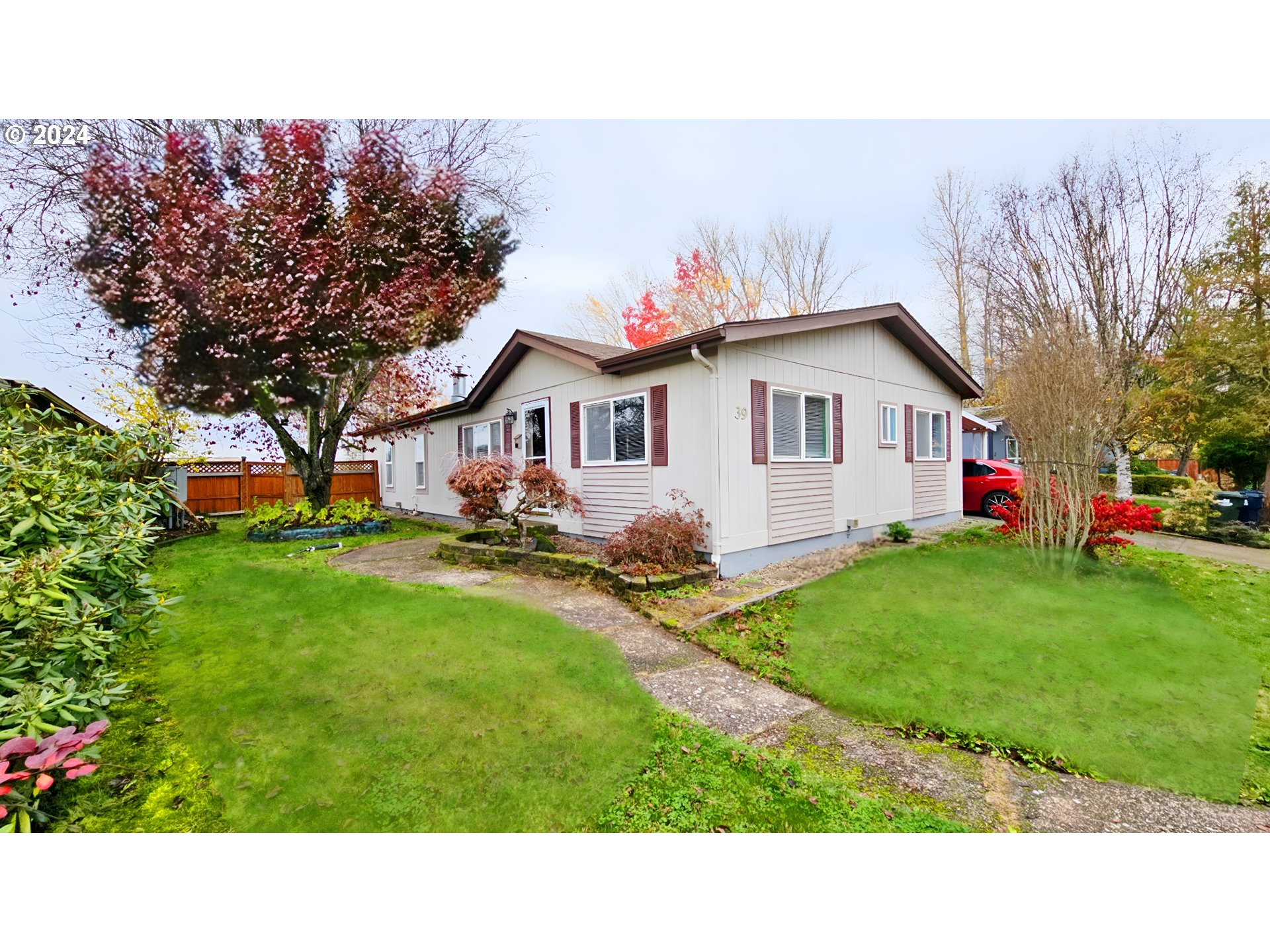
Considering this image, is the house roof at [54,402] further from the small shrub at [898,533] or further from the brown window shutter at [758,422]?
the small shrub at [898,533]

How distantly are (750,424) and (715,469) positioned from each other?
832 millimetres

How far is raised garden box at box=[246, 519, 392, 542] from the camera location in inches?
218

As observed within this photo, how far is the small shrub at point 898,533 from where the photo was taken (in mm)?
8117

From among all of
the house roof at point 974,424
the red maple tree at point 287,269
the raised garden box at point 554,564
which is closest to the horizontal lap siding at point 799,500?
the raised garden box at point 554,564

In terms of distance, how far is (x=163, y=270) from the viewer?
13.6 feet

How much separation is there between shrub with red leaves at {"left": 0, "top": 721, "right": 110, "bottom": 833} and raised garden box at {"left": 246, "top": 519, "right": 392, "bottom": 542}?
3970mm

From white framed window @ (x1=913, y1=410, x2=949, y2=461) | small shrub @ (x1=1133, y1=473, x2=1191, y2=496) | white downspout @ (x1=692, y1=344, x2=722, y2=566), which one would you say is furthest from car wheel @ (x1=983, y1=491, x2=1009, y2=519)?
white downspout @ (x1=692, y1=344, x2=722, y2=566)

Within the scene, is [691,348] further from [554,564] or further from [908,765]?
[908,765]

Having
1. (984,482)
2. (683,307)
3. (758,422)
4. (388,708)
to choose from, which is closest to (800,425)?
(758,422)

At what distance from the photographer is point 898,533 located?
8.12 m

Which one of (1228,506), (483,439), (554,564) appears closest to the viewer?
(554,564)

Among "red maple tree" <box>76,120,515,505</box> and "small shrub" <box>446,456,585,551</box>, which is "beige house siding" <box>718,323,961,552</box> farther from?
"red maple tree" <box>76,120,515,505</box>

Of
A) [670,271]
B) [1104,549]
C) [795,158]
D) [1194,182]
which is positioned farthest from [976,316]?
[795,158]

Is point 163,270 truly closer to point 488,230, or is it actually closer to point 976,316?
point 488,230
